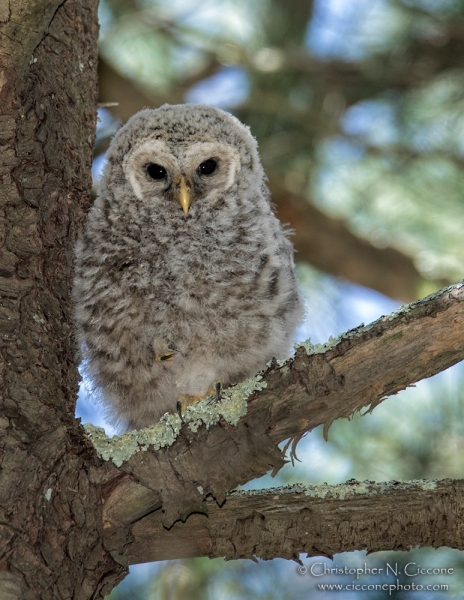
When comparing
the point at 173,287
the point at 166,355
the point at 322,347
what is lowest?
the point at 322,347

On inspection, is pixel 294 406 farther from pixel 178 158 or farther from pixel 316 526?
pixel 178 158

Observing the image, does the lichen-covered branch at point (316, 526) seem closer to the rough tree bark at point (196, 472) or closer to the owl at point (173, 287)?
the rough tree bark at point (196, 472)

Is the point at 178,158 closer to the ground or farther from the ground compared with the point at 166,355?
farther from the ground

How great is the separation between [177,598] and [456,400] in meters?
1.38

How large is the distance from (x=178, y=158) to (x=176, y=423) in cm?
91

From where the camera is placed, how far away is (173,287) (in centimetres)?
207

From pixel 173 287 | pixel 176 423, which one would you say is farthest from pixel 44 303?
pixel 176 423

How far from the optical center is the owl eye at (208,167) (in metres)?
2.40

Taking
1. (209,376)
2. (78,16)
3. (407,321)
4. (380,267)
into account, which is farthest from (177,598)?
(78,16)

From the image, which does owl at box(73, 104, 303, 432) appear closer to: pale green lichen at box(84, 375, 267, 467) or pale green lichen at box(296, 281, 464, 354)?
pale green lichen at box(84, 375, 267, 467)

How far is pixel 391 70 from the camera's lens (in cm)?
356

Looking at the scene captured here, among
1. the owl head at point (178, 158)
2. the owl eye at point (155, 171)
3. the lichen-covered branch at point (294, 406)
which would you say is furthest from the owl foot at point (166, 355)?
the owl eye at point (155, 171)

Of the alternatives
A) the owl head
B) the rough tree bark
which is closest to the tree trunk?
the rough tree bark

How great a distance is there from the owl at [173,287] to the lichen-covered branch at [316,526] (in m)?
0.33
